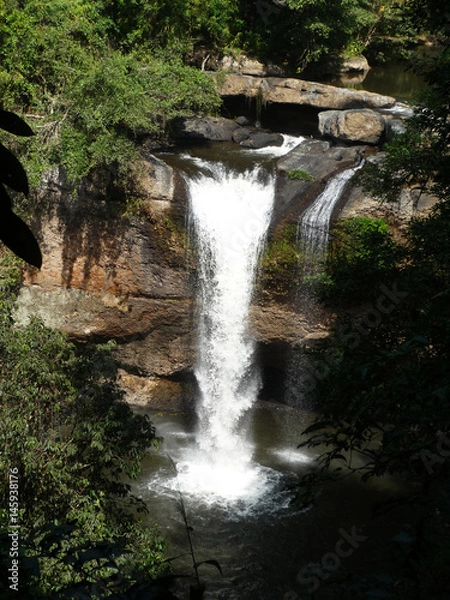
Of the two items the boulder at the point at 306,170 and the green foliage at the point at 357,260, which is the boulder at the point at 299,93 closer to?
the boulder at the point at 306,170

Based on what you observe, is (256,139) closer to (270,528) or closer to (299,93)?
(299,93)

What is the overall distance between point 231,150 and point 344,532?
8.82 meters

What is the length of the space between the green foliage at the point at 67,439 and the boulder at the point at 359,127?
8.69 meters

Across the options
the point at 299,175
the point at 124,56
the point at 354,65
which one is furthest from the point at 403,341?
the point at 354,65

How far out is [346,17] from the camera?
1758 centimetres

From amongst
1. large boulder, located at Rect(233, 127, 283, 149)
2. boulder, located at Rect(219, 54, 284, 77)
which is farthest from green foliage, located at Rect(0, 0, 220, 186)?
boulder, located at Rect(219, 54, 284, 77)

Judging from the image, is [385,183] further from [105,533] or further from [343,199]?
[105,533]

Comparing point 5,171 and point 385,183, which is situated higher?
point 385,183

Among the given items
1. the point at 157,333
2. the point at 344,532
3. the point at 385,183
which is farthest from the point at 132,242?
the point at 344,532

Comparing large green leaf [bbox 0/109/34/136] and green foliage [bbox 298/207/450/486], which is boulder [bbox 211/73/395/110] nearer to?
green foliage [bbox 298/207/450/486]

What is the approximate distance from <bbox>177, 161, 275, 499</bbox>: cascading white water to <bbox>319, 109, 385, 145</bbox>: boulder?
246 centimetres

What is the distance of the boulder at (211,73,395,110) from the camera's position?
650 inches

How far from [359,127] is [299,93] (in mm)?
2957

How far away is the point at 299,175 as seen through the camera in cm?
1315
